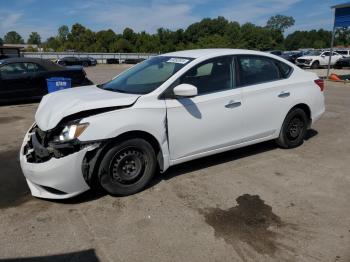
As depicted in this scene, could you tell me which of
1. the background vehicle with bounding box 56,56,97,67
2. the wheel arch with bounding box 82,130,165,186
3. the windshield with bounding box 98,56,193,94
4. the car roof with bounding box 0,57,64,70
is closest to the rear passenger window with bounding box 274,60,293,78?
the windshield with bounding box 98,56,193,94

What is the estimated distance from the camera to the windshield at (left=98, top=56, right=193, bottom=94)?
189 inches

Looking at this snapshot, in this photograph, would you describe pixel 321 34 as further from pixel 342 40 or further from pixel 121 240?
pixel 121 240

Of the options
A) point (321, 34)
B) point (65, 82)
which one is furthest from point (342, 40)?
point (65, 82)

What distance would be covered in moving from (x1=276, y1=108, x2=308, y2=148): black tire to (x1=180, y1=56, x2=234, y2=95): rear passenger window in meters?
1.37

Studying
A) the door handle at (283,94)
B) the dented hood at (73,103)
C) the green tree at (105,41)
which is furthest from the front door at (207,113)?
the green tree at (105,41)

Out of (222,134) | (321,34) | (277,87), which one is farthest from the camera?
(321,34)

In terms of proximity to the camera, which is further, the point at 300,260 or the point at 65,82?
the point at 65,82

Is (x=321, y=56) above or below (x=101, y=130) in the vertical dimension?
below

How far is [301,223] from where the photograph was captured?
3791 millimetres

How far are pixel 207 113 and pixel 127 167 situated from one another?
125 centimetres

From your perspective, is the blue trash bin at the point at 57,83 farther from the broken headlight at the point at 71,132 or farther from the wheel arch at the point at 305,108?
the broken headlight at the point at 71,132

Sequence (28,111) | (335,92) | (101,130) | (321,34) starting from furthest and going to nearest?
(321,34)
(335,92)
(28,111)
(101,130)

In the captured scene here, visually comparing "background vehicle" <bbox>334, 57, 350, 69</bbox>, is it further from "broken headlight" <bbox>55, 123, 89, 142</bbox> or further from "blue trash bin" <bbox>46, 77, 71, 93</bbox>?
"broken headlight" <bbox>55, 123, 89, 142</bbox>

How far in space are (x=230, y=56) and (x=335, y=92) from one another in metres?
10.4
